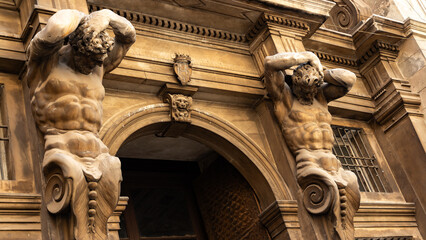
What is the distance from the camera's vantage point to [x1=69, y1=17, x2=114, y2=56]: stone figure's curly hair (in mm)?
5023

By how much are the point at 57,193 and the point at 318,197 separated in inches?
115

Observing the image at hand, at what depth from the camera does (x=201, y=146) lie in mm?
7973

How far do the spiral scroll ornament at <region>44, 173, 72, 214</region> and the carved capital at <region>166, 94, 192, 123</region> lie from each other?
195cm

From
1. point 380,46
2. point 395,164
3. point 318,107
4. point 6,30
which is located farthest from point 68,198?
point 380,46

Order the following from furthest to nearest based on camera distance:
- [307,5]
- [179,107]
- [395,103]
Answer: [395,103]
[307,5]
[179,107]

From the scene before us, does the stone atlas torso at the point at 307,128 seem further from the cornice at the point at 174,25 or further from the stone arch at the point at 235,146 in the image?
the cornice at the point at 174,25

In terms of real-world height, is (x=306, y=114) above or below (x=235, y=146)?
above

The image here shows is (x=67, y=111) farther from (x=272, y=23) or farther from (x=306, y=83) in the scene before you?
(x=272, y=23)

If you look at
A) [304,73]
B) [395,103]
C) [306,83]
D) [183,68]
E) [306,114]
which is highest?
[183,68]

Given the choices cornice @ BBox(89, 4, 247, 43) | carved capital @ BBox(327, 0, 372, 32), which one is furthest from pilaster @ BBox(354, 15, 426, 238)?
cornice @ BBox(89, 4, 247, 43)

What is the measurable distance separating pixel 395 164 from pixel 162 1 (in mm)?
4064

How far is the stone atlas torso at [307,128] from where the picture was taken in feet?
21.9

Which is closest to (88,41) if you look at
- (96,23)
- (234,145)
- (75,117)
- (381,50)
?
(96,23)

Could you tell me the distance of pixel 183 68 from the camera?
21.8ft
